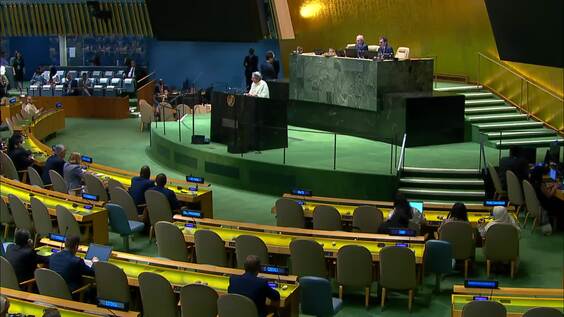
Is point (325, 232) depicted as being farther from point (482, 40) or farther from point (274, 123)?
point (482, 40)

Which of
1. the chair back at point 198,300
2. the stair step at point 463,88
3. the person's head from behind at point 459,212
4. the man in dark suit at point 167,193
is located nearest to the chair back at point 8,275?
the chair back at point 198,300

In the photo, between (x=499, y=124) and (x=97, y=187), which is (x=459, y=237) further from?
(x=499, y=124)

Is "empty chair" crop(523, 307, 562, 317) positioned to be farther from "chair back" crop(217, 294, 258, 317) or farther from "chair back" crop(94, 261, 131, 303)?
"chair back" crop(94, 261, 131, 303)

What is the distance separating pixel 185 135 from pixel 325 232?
29.2 feet

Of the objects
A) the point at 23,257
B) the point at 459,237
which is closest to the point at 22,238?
the point at 23,257

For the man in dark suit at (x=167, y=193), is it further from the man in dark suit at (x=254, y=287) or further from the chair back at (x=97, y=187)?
the man in dark suit at (x=254, y=287)

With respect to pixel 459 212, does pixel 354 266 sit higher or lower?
lower

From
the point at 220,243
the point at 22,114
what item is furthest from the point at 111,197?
the point at 22,114

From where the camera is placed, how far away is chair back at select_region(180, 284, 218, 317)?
8.45m

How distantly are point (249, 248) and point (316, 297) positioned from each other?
1.57m

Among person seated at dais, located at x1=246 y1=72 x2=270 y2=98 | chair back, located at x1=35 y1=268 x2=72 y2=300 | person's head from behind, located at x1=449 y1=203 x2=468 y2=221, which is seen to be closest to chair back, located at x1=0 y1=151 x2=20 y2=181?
person seated at dais, located at x1=246 y1=72 x2=270 y2=98

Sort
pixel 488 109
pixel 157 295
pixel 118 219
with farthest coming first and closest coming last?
1. pixel 488 109
2. pixel 118 219
3. pixel 157 295

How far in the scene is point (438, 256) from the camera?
34.1 feet

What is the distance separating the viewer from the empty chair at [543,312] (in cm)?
775
